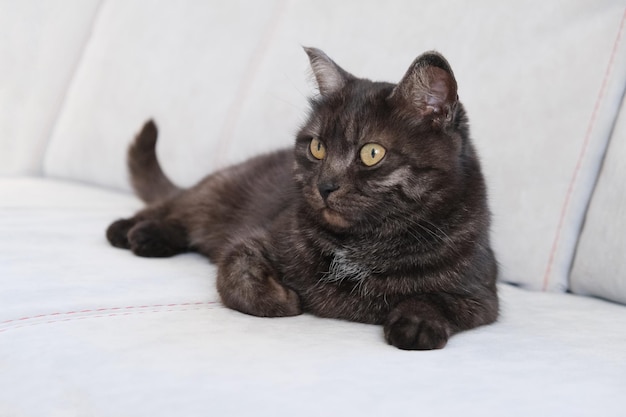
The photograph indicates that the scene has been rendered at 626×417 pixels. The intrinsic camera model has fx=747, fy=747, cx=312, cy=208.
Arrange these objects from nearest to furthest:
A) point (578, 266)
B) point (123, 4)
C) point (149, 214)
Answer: point (578, 266) < point (149, 214) < point (123, 4)

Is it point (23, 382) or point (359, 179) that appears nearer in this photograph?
point (23, 382)

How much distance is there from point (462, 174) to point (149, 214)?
0.96 meters

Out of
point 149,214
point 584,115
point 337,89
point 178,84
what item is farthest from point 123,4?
point 584,115

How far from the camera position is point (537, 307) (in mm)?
1493

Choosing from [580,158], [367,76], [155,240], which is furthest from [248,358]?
[367,76]

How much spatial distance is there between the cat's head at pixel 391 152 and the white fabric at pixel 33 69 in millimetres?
1829

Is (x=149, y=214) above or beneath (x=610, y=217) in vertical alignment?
beneath

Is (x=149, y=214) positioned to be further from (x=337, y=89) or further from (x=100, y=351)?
(x=100, y=351)

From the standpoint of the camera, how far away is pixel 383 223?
4.34ft

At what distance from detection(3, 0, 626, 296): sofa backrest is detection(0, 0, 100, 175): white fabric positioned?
6cm

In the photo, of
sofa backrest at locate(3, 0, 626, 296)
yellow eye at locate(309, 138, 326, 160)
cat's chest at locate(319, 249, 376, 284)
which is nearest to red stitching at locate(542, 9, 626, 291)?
sofa backrest at locate(3, 0, 626, 296)

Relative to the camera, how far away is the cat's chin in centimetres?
131

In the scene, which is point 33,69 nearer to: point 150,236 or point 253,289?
point 150,236

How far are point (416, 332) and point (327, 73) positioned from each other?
1.93 feet
